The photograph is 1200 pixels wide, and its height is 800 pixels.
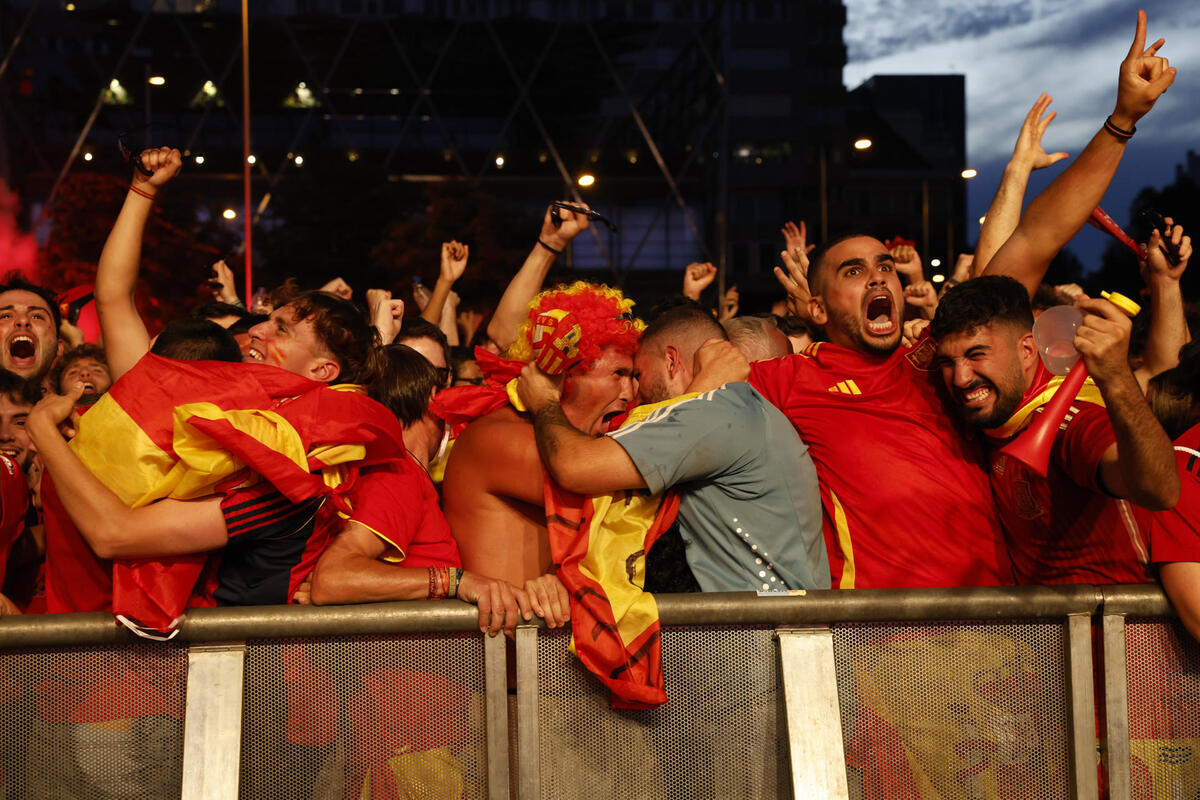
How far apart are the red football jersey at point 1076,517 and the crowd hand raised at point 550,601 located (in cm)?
138

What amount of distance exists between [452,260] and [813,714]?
14.8 ft

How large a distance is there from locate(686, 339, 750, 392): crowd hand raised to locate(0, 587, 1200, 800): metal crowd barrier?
648 millimetres

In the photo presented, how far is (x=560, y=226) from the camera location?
4.81m

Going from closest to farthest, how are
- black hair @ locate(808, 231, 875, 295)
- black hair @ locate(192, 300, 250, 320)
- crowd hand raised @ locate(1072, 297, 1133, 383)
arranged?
1. crowd hand raised @ locate(1072, 297, 1133, 383)
2. black hair @ locate(808, 231, 875, 295)
3. black hair @ locate(192, 300, 250, 320)

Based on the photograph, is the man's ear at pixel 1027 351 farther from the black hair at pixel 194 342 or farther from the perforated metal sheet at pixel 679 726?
the black hair at pixel 194 342

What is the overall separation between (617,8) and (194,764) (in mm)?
14219

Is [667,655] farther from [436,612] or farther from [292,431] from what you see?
[292,431]

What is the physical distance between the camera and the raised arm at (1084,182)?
317 cm

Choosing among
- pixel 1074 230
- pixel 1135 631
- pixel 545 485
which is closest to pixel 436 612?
pixel 545 485

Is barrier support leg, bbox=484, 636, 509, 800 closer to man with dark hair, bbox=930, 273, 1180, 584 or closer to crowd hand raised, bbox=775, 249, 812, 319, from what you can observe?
man with dark hair, bbox=930, 273, 1180, 584

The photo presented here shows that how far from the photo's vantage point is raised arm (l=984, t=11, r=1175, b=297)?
10.4ft

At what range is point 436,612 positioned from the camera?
8.42 feet

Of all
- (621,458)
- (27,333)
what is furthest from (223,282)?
(621,458)

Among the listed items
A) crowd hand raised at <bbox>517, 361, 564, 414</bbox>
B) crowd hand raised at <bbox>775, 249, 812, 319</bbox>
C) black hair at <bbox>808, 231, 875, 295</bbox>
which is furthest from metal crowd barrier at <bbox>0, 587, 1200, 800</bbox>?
crowd hand raised at <bbox>775, 249, 812, 319</bbox>
